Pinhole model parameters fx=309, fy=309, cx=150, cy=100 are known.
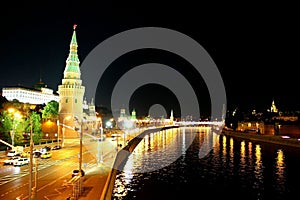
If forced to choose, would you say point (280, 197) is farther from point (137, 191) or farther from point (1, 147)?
point (1, 147)

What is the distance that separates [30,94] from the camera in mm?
138375

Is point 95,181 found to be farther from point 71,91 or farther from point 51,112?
point 51,112

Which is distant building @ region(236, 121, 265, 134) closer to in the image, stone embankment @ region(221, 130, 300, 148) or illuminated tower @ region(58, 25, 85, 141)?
stone embankment @ region(221, 130, 300, 148)

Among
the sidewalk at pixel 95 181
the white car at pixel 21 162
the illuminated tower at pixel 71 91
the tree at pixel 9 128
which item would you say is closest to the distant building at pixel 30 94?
the illuminated tower at pixel 71 91

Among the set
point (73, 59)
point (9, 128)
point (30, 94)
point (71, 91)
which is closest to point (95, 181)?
point (9, 128)

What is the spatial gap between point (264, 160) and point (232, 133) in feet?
204

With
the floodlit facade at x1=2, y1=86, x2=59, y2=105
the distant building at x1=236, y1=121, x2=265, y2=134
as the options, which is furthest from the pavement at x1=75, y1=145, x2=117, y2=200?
the floodlit facade at x1=2, y1=86, x2=59, y2=105

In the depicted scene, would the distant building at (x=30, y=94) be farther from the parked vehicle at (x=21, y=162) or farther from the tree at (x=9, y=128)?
the parked vehicle at (x=21, y=162)

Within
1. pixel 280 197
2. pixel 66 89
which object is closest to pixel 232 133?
pixel 66 89

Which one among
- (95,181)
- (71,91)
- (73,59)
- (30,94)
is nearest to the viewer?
(95,181)

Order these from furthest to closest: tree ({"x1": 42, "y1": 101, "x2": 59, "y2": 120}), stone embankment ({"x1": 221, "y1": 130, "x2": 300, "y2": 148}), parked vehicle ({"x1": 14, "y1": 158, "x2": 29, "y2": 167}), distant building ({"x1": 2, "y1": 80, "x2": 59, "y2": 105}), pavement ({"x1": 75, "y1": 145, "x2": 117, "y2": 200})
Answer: distant building ({"x1": 2, "y1": 80, "x2": 59, "y2": 105}), tree ({"x1": 42, "y1": 101, "x2": 59, "y2": 120}), stone embankment ({"x1": 221, "y1": 130, "x2": 300, "y2": 148}), parked vehicle ({"x1": 14, "y1": 158, "x2": 29, "y2": 167}), pavement ({"x1": 75, "y1": 145, "x2": 117, "y2": 200})

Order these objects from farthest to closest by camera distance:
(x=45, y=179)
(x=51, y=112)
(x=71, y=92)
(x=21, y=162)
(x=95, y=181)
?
1. (x=51, y=112)
2. (x=71, y=92)
3. (x=21, y=162)
4. (x=45, y=179)
5. (x=95, y=181)

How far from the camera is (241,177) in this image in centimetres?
3312

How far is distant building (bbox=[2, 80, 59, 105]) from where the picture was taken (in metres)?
131
